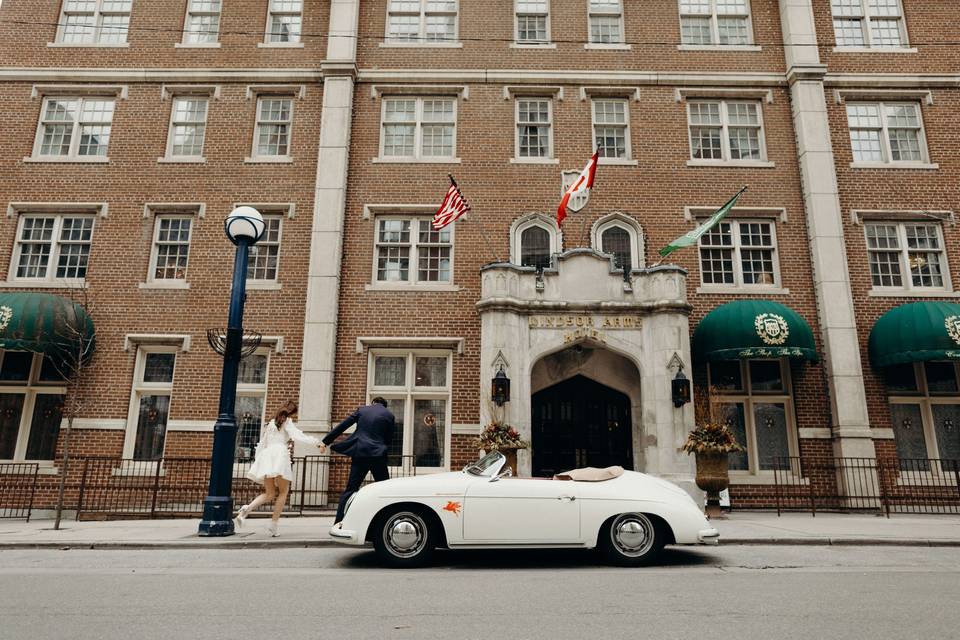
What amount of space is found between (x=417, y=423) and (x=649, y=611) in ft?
32.6

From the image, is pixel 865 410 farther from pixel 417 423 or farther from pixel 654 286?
pixel 417 423

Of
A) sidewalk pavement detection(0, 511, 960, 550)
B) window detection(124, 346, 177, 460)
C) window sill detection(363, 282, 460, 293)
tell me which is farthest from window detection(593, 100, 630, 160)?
window detection(124, 346, 177, 460)

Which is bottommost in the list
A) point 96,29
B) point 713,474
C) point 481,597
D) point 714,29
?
point 481,597

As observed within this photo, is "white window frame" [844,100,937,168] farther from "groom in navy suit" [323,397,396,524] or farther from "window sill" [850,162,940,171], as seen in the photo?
"groom in navy suit" [323,397,396,524]

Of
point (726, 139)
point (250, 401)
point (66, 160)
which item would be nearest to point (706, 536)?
point (250, 401)

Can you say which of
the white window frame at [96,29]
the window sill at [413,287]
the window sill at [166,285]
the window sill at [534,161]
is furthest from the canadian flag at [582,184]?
the white window frame at [96,29]

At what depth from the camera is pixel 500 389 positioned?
12.6 metres

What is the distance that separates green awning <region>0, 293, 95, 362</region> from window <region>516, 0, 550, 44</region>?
Answer: 43.3ft

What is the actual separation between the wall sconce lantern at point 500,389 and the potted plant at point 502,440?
554mm

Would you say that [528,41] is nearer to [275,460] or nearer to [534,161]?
[534,161]

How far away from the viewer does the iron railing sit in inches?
515

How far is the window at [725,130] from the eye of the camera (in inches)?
632

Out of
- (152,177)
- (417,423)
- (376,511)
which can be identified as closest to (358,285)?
(417,423)

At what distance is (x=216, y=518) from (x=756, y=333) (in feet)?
35.7
